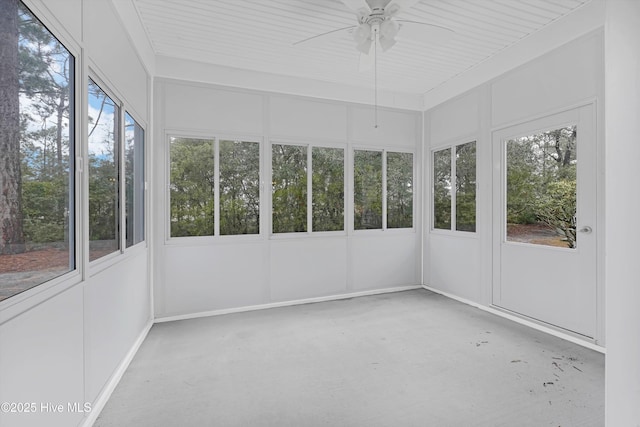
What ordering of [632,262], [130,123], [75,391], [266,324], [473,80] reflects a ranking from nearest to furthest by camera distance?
[632,262]
[75,391]
[130,123]
[266,324]
[473,80]

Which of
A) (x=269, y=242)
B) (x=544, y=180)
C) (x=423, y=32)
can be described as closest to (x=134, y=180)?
(x=269, y=242)

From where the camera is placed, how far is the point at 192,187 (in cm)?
390

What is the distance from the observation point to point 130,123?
9.78 ft

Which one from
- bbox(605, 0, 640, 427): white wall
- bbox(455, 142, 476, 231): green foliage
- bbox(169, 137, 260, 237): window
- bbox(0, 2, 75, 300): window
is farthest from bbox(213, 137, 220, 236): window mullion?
bbox(605, 0, 640, 427): white wall

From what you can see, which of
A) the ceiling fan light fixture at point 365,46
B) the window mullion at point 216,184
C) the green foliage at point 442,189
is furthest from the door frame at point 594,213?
the window mullion at point 216,184

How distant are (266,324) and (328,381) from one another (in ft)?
4.45

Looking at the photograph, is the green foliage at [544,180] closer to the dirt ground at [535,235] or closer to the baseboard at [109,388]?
the dirt ground at [535,235]

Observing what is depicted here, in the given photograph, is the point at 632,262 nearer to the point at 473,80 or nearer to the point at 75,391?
the point at 75,391

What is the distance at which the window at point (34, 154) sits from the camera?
1290 mm

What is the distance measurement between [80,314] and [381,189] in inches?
155

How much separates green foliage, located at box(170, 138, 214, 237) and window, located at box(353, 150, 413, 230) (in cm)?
Answer: 199

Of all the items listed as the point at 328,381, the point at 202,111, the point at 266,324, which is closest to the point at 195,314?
the point at 266,324

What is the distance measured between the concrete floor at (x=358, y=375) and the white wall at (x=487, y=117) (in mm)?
815

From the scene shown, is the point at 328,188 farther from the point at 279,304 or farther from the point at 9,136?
the point at 9,136
